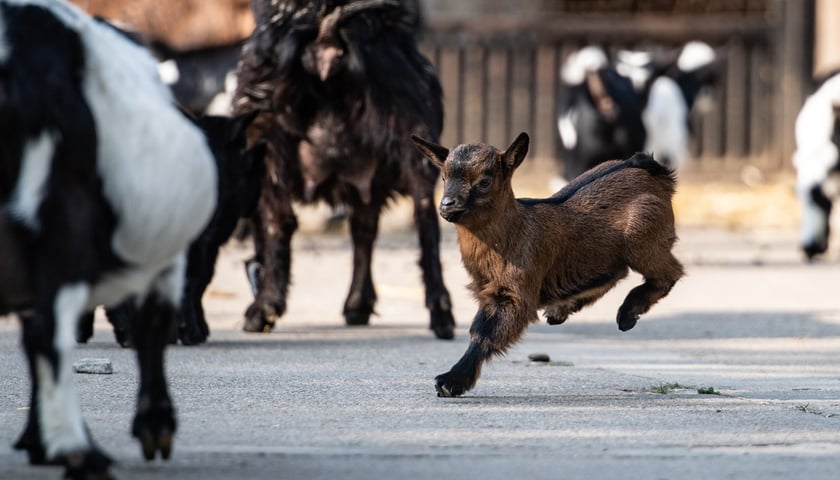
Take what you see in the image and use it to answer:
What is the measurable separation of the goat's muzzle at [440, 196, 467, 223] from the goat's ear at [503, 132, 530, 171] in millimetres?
297

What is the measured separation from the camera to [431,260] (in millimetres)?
8219

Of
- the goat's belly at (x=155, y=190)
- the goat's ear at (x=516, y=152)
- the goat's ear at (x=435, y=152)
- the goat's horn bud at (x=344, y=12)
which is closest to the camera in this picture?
the goat's belly at (x=155, y=190)

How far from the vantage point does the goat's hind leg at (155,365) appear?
4430 millimetres

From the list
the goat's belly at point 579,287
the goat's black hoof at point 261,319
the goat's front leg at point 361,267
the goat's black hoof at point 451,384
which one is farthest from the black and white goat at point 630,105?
the goat's black hoof at point 451,384

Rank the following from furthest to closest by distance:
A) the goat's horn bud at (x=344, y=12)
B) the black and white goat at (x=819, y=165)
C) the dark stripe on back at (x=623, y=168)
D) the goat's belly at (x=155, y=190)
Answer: the black and white goat at (x=819, y=165)
the goat's horn bud at (x=344, y=12)
the dark stripe on back at (x=623, y=168)
the goat's belly at (x=155, y=190)

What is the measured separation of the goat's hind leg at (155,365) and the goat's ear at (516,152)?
1956mm

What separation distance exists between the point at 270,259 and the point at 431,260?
33.9 inches

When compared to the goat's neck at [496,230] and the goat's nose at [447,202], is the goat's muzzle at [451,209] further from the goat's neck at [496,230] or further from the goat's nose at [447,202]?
the goat's neck at [496,230]

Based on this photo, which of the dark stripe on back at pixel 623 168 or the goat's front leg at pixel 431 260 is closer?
the dark stripe on back at pixel 623 168

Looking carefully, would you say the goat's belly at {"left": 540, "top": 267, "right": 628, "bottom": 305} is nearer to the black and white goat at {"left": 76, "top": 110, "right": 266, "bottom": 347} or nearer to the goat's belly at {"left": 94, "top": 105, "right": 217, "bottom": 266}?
the black and white goat at {"left": 76, "top": 110, "right": 266, "bottom": 347}

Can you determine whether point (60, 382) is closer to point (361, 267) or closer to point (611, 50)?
point (361, 267)

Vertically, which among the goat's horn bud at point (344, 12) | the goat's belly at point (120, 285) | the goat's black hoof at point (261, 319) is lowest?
the goat's black hoof at point (261, 319)

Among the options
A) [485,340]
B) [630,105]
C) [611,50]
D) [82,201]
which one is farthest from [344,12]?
[611,50]

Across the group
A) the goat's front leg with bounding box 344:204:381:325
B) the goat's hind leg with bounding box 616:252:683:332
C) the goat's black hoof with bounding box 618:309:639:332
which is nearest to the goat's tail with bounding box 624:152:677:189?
the goat's hind leg with bounding box 616:252:683:332
